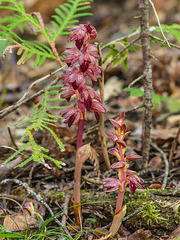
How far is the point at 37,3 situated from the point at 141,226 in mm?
9026

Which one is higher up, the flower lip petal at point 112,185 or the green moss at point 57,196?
the flower lip petal at point 112,185

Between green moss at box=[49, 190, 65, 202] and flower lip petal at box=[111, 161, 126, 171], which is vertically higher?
flower lip petal at box=[111, 161, 126, 171]

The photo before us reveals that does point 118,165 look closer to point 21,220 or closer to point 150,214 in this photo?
point 150,214

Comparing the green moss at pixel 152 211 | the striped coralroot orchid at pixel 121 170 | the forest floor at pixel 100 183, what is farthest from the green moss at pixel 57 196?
the striped coralroot orchid at pixel 121 170

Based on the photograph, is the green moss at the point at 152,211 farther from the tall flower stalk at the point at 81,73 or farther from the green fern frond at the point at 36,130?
the green fern frond at the point at 36,130

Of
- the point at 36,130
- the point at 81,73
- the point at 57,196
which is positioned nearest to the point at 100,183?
the point at 57,196

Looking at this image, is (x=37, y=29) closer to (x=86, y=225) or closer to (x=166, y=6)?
(x=86, y=225)

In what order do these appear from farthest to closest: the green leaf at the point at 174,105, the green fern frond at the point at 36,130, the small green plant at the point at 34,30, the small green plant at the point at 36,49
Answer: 1. the green leaf at the point at 174,105
2. the small green plant at the point at 34,30
3. the small green plant at the point at 36,49
4. the green fern frond at the point at 36,130

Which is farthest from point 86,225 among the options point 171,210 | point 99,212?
point 171,210

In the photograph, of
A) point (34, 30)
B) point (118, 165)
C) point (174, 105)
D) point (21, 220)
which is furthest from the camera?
point (174, 105)

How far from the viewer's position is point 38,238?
191 cm

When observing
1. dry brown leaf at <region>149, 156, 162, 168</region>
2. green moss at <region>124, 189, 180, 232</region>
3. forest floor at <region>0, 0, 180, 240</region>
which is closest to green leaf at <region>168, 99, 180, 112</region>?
forest floor at <region>0, 0, 180, 240</region>

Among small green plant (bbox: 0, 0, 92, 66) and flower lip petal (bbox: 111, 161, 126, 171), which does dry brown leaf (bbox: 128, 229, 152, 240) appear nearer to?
flower lip petal (bbox: 111, 161, 126, 171)

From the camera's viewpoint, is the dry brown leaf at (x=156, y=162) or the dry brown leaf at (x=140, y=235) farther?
the dry brown leaf at (x=156, y=162)
